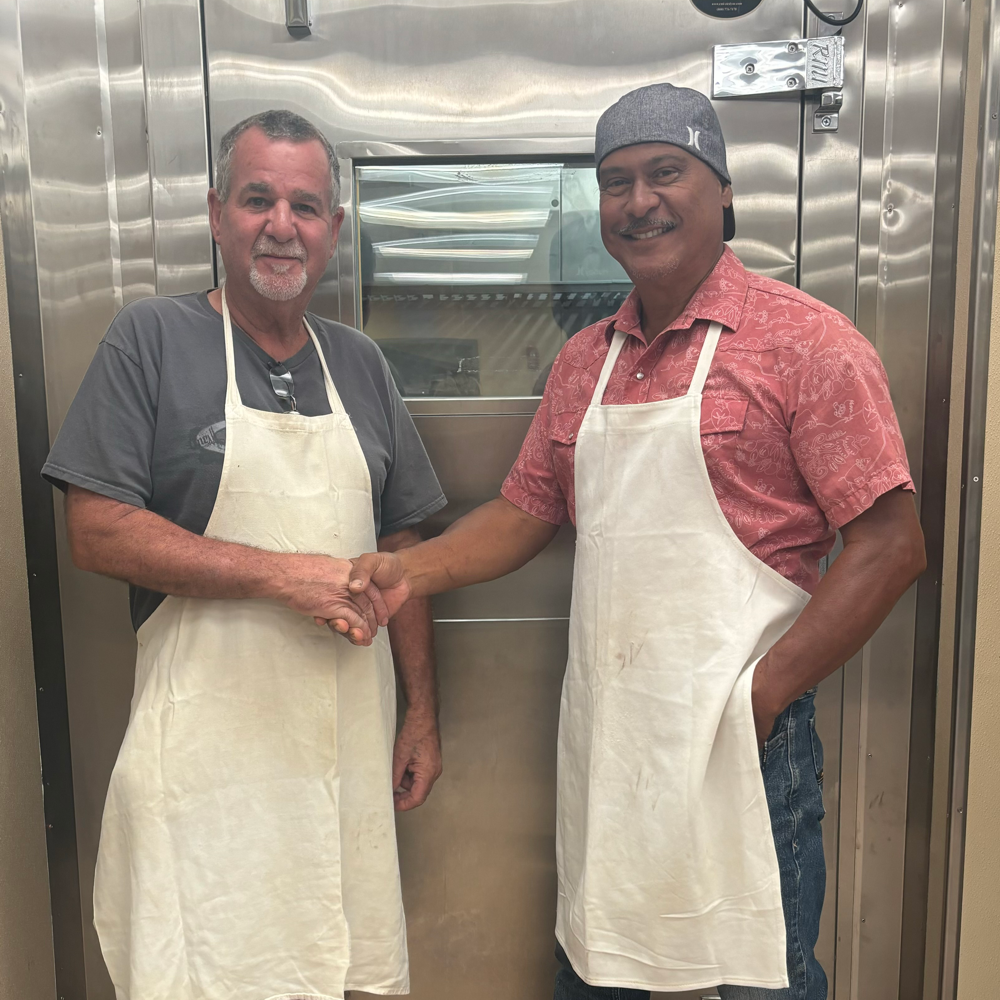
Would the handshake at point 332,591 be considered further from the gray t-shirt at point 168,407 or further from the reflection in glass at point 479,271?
the reflection in glass at point 479,271

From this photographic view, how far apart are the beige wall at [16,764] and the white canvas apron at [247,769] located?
1.04 ft

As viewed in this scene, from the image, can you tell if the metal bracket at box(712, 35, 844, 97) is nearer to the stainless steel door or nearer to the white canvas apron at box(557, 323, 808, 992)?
the stainless steel door

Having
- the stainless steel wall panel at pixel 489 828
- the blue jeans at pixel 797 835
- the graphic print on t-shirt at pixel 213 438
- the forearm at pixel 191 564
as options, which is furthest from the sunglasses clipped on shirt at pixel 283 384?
the blue jeans at pixel 797 835

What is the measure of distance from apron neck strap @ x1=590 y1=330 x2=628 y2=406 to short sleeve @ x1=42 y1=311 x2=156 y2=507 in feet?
2.16

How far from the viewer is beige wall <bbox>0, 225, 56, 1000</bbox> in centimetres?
147

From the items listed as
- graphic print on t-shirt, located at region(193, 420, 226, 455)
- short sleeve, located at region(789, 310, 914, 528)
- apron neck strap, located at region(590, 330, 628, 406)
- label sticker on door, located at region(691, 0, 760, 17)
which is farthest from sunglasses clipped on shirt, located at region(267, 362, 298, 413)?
label sticker on door, located at region(691, 0, 760, 17)

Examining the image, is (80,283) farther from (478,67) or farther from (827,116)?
(827,116)

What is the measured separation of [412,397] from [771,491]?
2.40 ft

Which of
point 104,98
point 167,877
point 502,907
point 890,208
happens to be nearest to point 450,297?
point 104,98

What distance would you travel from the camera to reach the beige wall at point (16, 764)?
1.47 metres

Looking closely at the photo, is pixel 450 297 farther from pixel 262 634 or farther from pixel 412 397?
pixel 262 634

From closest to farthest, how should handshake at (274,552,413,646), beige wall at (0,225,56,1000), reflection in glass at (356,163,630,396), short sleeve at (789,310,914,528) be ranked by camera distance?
short sleeve at (789,310,914,528) < handshake at (274,552,413,646) < beige wall at (0,225,56,1000) < reflection in glass at (356,163,630,396)

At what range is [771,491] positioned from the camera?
1.21 meters

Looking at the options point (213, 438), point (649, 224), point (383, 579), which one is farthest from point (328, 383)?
point (649, 224)
